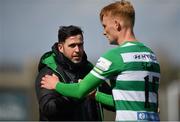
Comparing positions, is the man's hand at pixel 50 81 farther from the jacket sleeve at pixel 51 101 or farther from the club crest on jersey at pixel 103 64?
the club crest on jersey at pixel 103 64

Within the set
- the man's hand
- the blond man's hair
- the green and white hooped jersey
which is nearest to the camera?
the green and white hooped jersey

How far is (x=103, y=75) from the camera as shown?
5.34 metres

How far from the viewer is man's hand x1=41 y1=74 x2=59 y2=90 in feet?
18.2

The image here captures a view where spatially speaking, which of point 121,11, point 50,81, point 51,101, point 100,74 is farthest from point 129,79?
point 51,101

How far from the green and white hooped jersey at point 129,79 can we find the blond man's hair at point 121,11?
19cm

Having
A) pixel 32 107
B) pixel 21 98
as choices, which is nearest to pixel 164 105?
pixel 32 107

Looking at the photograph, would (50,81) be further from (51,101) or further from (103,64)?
(103,64)

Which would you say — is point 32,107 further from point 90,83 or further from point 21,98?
point 90,83

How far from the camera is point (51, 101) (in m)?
5.78

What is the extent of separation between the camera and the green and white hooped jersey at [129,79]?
530 centimetres

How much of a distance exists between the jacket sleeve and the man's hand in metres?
0.17

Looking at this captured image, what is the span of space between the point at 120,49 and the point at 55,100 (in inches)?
30.8

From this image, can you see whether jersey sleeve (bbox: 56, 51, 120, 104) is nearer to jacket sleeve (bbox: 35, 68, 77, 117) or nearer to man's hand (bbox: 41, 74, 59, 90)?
man's hand (bbox: 41, 74, 59, 90)

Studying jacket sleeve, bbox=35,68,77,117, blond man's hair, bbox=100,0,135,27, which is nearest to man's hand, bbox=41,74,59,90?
jacket sleeve, bbox=35,68,77,117
